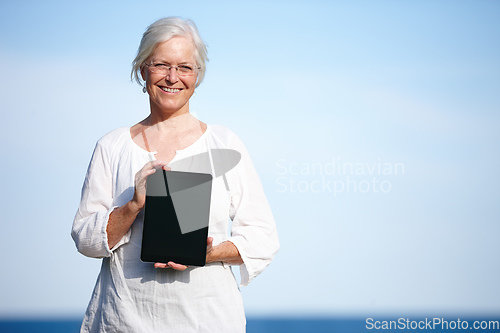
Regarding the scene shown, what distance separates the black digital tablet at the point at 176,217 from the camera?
4.56ft

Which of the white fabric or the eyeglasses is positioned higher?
the eyeglasses

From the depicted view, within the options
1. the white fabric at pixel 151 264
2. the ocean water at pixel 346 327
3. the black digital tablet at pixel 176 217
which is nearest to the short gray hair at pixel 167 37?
the white fabric at pixel 151 264

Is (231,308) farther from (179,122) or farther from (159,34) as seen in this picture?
(159,34)

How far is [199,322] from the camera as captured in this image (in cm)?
147

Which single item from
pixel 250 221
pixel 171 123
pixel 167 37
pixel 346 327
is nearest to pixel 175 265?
pixel 250 221

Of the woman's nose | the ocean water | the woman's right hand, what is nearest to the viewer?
the woman's right hand

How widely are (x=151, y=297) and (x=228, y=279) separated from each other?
18 centimetres

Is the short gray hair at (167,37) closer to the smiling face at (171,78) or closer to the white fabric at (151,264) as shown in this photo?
the smiling face at (171,78)

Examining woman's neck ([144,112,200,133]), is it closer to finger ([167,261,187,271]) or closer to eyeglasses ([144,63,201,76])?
eyeglasses ([144,63,201,76])

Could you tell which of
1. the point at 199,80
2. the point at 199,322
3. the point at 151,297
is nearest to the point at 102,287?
the point at 151,297

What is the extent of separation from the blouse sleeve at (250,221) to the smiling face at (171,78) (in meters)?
0.17

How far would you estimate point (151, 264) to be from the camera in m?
1.48

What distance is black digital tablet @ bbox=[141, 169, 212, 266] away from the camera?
1.39m

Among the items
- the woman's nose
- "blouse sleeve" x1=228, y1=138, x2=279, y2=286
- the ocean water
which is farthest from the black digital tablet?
the ocean water
